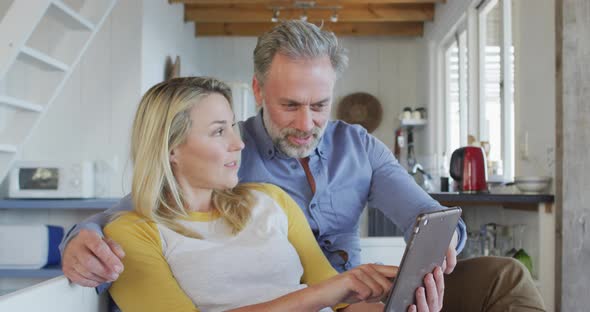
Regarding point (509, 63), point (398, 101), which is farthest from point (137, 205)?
point (398, 101)

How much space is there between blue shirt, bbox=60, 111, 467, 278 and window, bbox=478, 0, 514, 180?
201 centimetres

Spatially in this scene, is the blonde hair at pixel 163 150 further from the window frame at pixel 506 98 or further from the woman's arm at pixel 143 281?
the window frame at pixel 506 98

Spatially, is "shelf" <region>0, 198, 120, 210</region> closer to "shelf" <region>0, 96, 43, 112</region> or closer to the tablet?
"shelf" <region>0, 96, 43, 112</region>

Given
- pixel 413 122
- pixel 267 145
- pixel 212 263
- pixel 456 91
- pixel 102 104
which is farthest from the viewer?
pixel 413 122

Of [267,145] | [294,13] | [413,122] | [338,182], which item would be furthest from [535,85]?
[413,122]

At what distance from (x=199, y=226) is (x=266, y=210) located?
0.59 ft

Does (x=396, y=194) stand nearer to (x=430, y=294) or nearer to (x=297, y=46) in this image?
(x=297, y=46)

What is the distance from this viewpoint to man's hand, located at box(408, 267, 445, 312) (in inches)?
52.4

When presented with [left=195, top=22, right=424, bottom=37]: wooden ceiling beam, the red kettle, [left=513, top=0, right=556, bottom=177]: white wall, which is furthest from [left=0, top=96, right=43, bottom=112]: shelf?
[left=195, top=22, right=424, bottom=37]: wooden ceiling beam

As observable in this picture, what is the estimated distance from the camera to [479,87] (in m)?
4.88

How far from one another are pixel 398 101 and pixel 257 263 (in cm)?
592

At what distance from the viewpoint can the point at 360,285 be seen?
131 centimetres

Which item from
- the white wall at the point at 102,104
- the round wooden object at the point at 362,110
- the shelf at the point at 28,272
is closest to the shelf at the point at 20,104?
the shelf at the point at 28,272

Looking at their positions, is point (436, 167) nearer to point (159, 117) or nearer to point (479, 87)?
point (479, 87)
